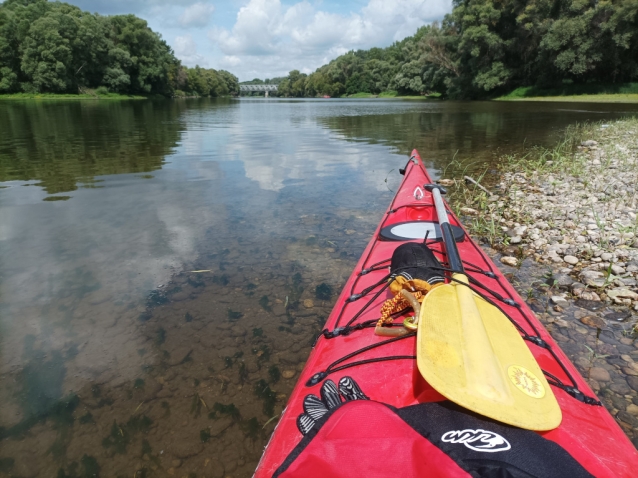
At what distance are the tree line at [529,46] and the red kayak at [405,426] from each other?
39.4 meters

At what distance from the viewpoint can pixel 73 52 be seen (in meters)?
50.2

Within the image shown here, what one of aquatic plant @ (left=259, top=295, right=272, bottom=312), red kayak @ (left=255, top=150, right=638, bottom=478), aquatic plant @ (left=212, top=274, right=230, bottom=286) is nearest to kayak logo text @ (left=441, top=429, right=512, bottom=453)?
red kayak @ (left=255, top=150, right=638, bottom=478)

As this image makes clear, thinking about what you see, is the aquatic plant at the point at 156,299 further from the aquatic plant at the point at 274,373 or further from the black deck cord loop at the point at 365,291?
the black deck cord loop at the point at 365,291

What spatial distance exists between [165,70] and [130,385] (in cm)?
7745

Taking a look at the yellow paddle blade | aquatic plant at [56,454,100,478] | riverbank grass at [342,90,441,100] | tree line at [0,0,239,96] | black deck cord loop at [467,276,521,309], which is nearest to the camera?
the yellow paddle blade

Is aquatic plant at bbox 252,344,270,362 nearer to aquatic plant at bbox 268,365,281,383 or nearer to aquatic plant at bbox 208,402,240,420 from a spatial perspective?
aquatic plant at bbox 268,365,281,383

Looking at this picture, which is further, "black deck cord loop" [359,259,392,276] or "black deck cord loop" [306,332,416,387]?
"black deck cord loop" [359,259,392,276]

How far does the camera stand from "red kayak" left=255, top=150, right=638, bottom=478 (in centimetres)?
138

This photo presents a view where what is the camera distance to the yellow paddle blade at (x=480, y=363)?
1596 mm

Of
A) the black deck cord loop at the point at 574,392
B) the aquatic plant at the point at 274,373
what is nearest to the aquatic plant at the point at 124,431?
the aquatic plant at the point at 274,373

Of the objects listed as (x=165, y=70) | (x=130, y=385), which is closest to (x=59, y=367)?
(x=130, y=385)

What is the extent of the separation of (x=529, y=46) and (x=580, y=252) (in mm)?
43557

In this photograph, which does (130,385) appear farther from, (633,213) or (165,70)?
(165,70)

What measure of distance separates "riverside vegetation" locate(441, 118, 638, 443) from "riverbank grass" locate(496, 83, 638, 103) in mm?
32615
